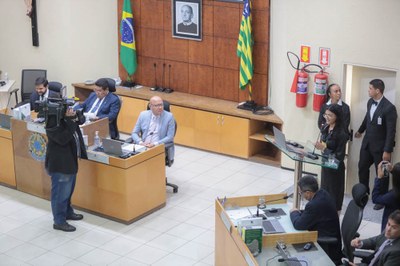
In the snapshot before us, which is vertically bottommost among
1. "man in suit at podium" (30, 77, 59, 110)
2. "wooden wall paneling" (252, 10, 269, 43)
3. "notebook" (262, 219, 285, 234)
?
"notebook" (262, 219, 285, 234)

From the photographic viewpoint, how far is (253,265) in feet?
18.4

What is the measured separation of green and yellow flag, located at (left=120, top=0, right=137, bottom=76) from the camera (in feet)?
38.6

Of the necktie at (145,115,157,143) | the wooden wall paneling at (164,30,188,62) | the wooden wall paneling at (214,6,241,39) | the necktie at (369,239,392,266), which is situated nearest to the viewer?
the necktie at (369,239,392,266)

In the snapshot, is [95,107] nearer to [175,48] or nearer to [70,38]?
[175,48]

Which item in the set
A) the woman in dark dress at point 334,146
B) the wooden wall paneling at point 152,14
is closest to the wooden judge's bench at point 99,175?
the woman in dark dress at point 334,146

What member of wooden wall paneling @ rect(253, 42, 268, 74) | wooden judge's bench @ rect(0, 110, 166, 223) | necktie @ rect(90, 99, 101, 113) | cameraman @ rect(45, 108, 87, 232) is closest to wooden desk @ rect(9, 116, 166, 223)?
wooden judge's bench @ rect(0, 110, 166, 223)

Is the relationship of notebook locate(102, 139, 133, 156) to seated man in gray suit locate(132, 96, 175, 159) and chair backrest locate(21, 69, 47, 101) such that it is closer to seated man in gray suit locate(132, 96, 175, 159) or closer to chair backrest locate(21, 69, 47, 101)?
seated man in gray suit locate(132, 96, 175, 159)

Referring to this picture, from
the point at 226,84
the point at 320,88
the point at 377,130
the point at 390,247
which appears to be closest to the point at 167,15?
the point at 226,84


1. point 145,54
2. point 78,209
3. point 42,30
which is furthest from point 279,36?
point 42,30

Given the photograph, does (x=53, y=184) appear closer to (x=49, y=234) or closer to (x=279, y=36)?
(x=49, y=234)

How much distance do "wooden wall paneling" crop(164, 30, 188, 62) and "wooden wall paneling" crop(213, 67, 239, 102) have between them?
2.04ft

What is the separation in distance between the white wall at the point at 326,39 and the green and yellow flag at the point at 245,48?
330 millimetres

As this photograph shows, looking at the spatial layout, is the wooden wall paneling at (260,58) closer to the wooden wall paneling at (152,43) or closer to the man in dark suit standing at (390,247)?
the wooden wall paneling at (152,43)

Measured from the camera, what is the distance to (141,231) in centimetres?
827
